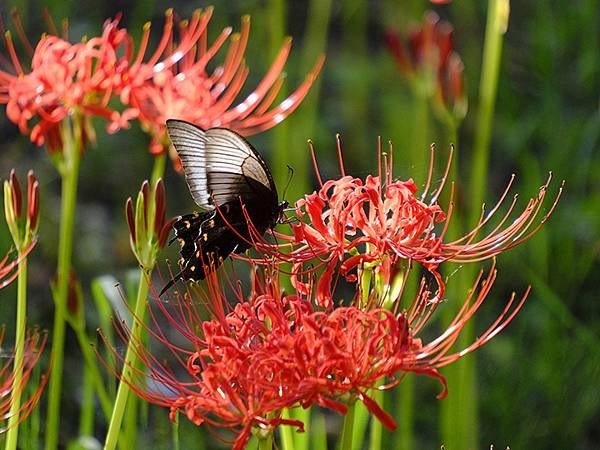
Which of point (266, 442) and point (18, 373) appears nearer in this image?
point (266, 442)

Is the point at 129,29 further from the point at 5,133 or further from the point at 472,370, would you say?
the point at 472,370

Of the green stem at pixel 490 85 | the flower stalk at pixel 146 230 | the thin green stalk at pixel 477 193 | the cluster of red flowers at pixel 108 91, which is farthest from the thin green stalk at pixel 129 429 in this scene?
the green stem at pixel 490 85

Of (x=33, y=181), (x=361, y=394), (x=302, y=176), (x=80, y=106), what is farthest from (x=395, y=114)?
(x=361, y=394)

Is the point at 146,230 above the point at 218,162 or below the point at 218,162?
below

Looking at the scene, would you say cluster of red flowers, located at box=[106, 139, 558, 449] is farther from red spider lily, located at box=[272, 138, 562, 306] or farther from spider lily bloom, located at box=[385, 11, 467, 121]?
spider lily bloom, located at box=[385, 11, 467, 121]

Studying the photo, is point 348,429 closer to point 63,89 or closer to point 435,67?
point 63,89

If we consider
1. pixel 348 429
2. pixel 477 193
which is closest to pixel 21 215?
pixel 348 429
